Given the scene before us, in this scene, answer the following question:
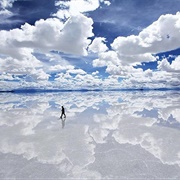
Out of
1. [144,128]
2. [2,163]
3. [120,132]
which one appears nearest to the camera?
[2,163]

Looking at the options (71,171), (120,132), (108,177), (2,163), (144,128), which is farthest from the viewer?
(144,128)

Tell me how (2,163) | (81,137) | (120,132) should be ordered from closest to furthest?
(2,163)
(81,137)
(120,132)

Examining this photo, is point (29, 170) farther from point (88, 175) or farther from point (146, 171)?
point (146, 171)

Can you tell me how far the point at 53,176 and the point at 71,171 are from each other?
0.77 metres

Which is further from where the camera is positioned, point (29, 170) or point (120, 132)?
point (120, 132)

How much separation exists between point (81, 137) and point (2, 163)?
18.6ft

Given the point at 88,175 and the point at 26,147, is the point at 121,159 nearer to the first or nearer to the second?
the point at 88,175

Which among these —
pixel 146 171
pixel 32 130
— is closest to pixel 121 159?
pixel 146 171

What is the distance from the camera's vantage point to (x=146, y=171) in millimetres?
7812

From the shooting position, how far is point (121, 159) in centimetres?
909

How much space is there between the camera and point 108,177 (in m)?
7.29

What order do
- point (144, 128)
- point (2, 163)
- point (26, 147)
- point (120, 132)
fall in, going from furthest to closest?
1. point (144, 128)
2. point (120, 132)
3. point (26, 147)
4. point (2, 163)

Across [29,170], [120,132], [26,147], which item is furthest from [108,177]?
[120,132]

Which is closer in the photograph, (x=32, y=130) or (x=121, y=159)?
(x=121, y=159)
